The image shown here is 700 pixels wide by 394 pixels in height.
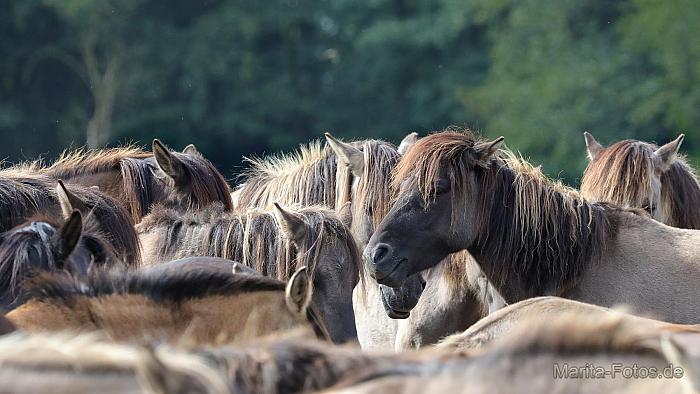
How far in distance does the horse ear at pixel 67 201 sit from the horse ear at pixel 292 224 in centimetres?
80

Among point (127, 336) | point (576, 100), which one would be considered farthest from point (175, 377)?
point (576, 100)

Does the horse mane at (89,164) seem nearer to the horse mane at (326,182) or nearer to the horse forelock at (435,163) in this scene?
the horse mane at (326,182)

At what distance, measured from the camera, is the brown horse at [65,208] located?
4410 mm

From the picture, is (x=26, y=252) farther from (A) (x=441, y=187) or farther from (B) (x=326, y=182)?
(B) (x=326, y=182)

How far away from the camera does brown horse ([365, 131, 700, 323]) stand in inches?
178

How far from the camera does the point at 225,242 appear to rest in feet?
15.1

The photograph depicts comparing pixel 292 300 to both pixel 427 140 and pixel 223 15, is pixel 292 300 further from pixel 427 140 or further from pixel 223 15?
pixel 223 15

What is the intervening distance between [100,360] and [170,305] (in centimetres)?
82

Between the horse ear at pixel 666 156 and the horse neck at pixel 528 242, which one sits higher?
the horse ear at pixel 666 156

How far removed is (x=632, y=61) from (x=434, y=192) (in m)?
15.5

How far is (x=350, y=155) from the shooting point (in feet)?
18.9

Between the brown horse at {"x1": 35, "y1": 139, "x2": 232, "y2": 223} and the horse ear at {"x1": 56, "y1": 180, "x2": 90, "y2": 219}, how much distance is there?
102 cm

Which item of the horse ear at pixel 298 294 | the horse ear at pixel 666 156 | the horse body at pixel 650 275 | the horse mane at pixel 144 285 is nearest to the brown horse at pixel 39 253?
the horse mane at pixel 144 285

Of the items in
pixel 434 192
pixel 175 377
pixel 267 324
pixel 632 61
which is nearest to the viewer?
pixel 175 377
